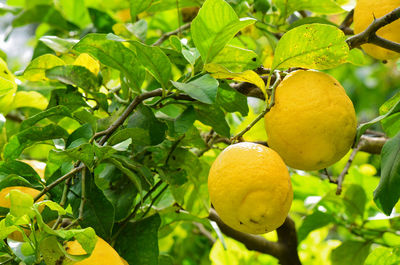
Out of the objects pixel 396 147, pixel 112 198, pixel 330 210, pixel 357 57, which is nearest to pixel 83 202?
pixel 112 198

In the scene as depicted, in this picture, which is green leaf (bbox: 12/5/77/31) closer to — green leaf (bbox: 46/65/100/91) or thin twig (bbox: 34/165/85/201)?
green leaf (bbox: 46/65/100/91)

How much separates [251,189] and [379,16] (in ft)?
1.18

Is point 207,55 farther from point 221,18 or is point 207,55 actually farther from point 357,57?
point 357,57

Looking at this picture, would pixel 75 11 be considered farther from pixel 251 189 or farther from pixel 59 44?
pixel 251 189

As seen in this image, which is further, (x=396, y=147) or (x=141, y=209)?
(x=141, y=209)

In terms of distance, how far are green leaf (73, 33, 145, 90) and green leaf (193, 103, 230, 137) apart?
100 millimetres

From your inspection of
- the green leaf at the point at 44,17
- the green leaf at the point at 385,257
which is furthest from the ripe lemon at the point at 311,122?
the green leaf at the point at 44,17

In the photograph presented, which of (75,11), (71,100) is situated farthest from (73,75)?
(75,11)

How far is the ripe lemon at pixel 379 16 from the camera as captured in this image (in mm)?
781

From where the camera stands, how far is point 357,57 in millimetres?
954

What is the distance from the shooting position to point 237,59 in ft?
2.45

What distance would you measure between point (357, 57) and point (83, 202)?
554 mm

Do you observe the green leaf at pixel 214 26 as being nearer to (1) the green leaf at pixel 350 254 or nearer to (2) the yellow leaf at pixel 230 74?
Answer: (2) the yellow leaf at pixel 230 74

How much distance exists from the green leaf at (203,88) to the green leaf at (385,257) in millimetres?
485
